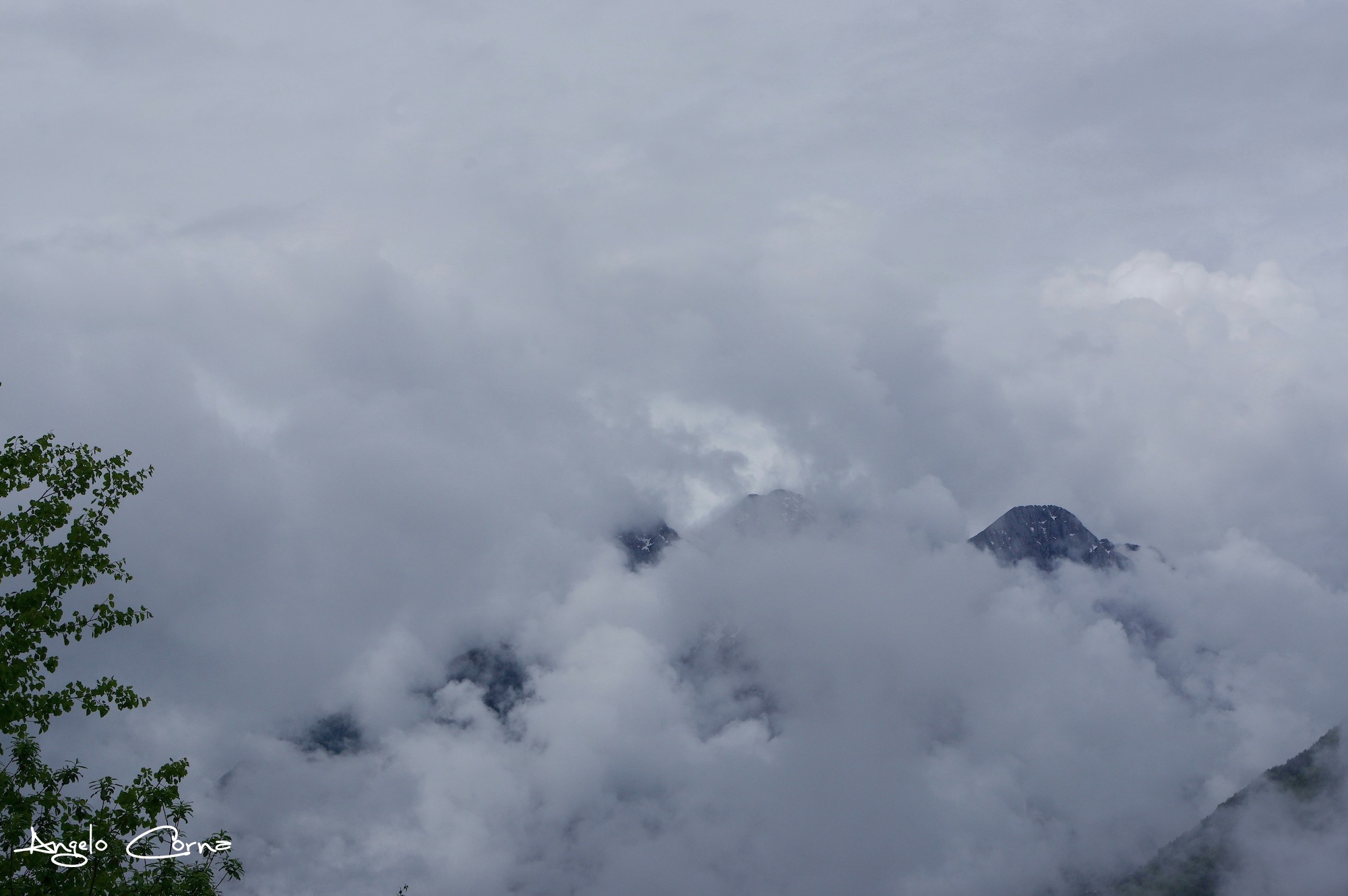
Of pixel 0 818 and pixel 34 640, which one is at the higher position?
pixel 34 640

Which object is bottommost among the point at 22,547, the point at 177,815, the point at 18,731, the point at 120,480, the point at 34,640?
the point at 177,815

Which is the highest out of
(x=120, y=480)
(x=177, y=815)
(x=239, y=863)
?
(x=120, y=480)

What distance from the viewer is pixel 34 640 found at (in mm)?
30562

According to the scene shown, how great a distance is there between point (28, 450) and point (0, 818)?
1046cm

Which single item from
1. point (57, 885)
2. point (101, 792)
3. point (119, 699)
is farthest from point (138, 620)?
point (57, 885)

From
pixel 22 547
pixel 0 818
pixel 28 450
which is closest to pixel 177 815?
pixel 0 818

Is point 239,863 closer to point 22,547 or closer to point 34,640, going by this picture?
point 34,640

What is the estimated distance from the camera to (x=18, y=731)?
3041 cm

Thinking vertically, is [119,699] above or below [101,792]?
above

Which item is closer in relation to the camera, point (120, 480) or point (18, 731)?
point (18, 731)

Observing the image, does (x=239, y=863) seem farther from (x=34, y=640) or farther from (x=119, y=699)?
(x=34, y=640)

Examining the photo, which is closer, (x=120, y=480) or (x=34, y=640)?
(x=34, y=640)

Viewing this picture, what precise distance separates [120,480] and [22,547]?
325 cm

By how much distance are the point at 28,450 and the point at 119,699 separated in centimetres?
797
